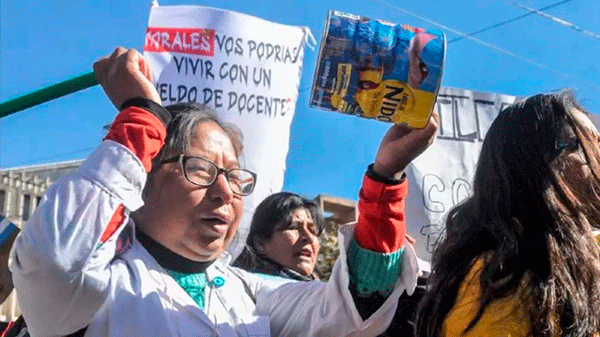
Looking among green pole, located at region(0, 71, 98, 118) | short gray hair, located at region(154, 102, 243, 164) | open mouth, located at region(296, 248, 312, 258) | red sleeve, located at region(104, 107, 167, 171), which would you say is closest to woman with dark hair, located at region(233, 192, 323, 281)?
open mouth, located at region(296, 248, 312, 258)

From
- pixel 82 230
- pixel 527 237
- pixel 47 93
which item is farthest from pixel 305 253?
pixel 82 230

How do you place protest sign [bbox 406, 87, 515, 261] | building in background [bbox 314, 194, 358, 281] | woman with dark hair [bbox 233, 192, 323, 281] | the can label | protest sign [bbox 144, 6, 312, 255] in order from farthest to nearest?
building in background [bbox 314, 194, 358, 281]
protest sign [bbox 406, 87, 515, 261]
protest sign [bbox 144, 6, 312, 255]
woman with dark hair [bbox 233, 192, 323, 281]
the can label

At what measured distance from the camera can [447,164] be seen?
421 cm

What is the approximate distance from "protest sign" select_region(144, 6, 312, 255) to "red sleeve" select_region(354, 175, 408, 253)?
6.17 feet

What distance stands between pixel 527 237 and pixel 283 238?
1.55 m

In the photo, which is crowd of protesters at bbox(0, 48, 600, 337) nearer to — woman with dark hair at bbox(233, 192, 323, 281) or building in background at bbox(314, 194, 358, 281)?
woman with dark hair at bbox(233, 192, 323, 281)

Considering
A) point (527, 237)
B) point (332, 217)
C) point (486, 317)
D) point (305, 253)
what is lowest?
point (332, 217)

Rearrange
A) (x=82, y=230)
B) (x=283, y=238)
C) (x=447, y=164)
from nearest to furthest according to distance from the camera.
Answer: (x=82, y=230) → (x=283, y=238) → (x=447, y=164)

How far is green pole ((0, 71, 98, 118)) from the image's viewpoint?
5.63 feet

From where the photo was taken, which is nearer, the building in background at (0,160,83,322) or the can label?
the can label

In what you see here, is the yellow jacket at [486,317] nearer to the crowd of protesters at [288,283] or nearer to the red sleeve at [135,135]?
the crowd of protesters at [288,283]

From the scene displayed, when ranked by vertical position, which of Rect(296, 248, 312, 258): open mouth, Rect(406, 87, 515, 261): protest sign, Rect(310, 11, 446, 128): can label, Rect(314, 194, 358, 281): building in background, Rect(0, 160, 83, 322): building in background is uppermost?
Rect(310, 11, 446, 128): can label

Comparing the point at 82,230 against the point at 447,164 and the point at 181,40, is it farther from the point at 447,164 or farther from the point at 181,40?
the point at 447,164

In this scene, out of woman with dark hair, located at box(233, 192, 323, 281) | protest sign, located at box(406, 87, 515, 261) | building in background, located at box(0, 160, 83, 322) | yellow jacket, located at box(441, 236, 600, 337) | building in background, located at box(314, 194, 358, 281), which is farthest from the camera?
building in background, located at box(0, 160, 83, 322)
